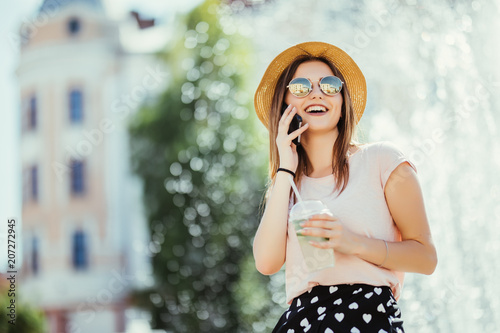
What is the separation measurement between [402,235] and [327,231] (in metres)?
0.31

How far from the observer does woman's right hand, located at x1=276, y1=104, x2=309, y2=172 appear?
2166mm

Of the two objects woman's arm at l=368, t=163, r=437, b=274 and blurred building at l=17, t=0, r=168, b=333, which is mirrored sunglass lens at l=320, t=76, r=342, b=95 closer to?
woman's arm at l=368, t=163, r=437, b=274

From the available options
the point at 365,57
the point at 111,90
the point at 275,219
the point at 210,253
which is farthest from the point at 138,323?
the point at 275,219

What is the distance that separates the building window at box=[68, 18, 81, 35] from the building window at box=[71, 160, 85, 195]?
4769 millimetres

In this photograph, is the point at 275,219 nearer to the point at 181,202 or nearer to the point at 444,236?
the point at 444,236

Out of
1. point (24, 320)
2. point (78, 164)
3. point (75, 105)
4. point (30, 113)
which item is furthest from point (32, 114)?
point (24, 320)

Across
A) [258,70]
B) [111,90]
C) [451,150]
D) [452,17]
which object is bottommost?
[451,150]

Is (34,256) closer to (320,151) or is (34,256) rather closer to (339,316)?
(320,151)

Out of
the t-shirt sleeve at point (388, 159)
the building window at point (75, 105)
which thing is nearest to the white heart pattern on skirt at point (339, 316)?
the t-shirt sleeve at point (388, 159)

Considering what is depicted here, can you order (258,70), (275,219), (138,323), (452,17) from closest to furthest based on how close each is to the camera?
(275,219), (452,17), (258,70), (138,323)

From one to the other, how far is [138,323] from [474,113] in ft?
48.1

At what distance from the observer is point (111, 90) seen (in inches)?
956

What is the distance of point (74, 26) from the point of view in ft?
81.7

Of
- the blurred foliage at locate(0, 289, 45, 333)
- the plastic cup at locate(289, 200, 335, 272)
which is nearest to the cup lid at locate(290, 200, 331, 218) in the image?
the plastic cup at locate(289, 200, 335, 272)
